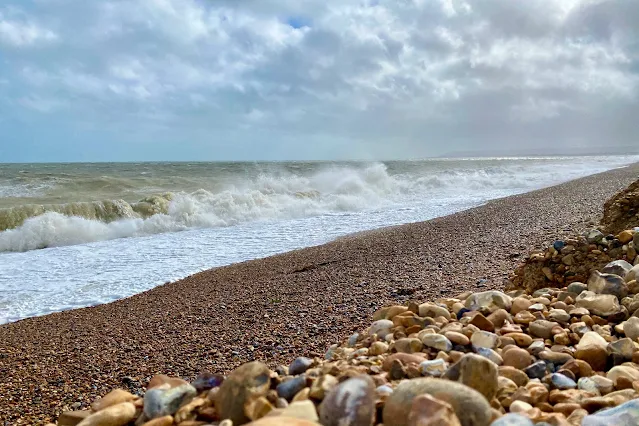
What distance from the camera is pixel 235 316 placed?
458cm

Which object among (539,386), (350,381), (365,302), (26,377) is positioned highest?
(350,381)

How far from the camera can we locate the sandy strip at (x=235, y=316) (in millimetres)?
3484

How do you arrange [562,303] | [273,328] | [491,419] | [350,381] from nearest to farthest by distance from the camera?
[491,419]
[350,381]
[562,303]
[273,328]

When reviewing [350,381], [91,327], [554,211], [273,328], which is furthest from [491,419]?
[554,211]

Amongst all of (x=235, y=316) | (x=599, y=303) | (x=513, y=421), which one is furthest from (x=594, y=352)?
(x=235, y=316)

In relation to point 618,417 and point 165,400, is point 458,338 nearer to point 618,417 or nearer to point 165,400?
point 618,417

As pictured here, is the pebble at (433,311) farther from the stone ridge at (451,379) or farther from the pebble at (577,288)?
the pebble at (577,288)

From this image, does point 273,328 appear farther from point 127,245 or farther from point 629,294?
point 127,245

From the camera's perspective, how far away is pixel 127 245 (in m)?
10.1

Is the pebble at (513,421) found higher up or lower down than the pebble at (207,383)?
higher up

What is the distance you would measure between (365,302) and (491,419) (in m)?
3.12

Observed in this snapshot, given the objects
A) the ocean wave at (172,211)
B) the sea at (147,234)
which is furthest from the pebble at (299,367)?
the ocean wave at (172,211)

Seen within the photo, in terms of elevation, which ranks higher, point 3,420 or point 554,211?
point 554,211

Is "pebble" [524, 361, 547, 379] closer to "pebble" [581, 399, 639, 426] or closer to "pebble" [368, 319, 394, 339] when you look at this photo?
"pebble" [581, 399, 639, 426]
